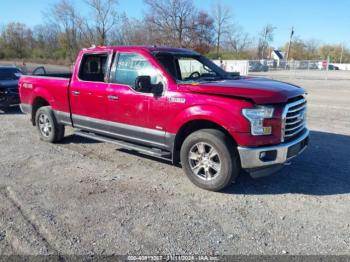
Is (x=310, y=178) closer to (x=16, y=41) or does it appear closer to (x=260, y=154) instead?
(x=260, y=154)

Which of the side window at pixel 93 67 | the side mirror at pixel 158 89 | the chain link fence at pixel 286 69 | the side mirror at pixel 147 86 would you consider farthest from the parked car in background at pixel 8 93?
the chain link fence at pixel 286 69

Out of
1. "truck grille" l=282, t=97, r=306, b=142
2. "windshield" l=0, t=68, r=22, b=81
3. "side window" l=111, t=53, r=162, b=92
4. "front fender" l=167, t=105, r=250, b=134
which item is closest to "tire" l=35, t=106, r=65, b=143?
"side window" l=111, t=53, r=162, b=92

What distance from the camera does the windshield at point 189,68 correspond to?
542 centimetres

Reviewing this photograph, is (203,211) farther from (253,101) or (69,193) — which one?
(69,193)

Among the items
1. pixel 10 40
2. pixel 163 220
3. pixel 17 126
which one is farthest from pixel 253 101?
pixel 10 40

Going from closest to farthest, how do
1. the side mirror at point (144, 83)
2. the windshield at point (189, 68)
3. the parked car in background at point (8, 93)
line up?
1. the side mirror at point (144, 83)
2. the windshield at point (189, 68)
3. the parked car in background at point (8, 93)

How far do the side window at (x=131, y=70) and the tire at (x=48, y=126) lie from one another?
2.12 metres

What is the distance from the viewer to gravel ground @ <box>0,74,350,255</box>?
11.2ft

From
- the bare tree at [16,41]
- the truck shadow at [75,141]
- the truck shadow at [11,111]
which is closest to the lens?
the truck shadow at [75,141]

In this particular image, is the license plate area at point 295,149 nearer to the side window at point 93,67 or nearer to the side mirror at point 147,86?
the side mirror at point 147,86

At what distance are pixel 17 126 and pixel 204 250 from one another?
24.5ft

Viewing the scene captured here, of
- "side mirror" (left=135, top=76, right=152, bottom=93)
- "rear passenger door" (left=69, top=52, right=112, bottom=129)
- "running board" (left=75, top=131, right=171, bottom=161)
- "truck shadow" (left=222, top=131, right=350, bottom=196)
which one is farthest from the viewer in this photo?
"rear passenger door" (left=69, top=52, right=112, bottom=129)

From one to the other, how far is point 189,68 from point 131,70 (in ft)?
3.98

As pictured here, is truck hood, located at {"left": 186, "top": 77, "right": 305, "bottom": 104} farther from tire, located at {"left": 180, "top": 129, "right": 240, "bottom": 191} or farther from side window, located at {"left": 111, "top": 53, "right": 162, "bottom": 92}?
side window, located at {"left": 111, "top": 53, "right": 162, "bottom": 92}
